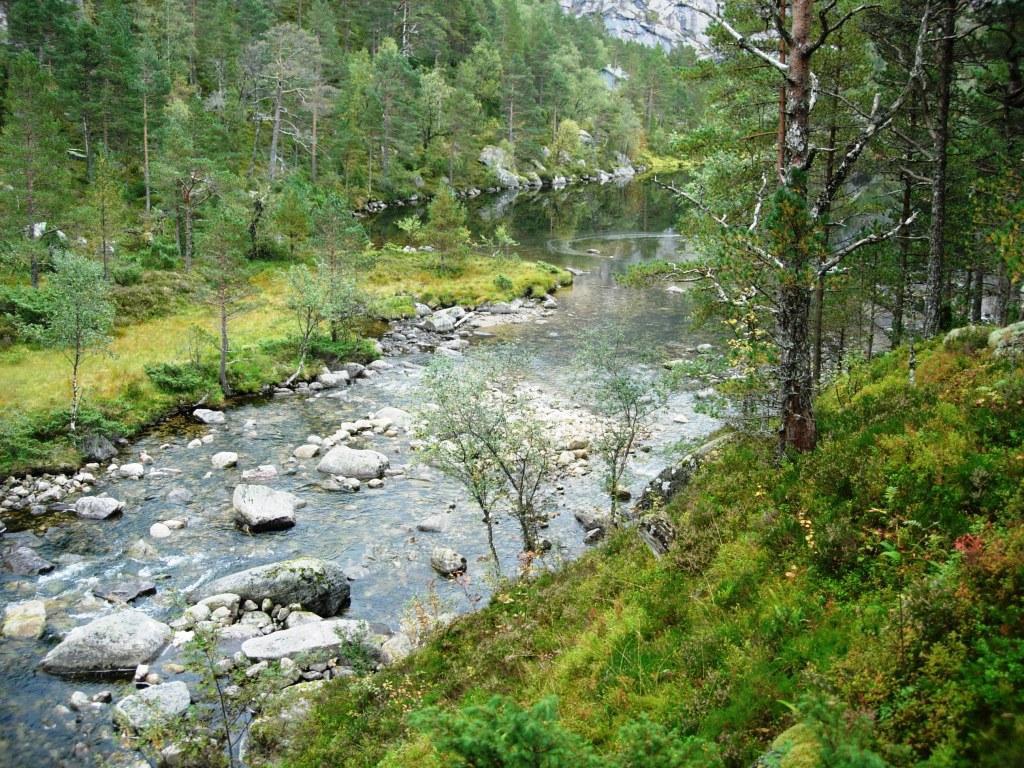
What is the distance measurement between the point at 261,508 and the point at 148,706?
9414 mm

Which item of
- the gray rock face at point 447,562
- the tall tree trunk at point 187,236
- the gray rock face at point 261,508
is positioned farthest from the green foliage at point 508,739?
the tall tree trunk at point 187,236

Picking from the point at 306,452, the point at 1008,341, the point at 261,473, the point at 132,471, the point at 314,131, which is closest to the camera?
the point at 1008,341

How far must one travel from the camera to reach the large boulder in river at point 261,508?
66.9ft

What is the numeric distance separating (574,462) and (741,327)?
13361 millimetres

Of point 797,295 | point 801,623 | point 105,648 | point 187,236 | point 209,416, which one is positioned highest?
point 187,236

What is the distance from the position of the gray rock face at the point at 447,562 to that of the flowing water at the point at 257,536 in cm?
29

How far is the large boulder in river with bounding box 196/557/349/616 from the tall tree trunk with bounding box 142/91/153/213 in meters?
45.7

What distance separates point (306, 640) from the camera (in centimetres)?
1514

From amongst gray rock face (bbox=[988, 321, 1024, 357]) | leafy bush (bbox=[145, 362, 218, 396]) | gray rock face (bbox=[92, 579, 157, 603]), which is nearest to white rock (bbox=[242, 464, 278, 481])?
gray rock face (bbox=[92, 579, 157, 603])

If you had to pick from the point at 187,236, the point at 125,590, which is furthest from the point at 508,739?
the point at 187,236

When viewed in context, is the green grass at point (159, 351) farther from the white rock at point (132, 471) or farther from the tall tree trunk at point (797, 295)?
the tall tree trunk at point (797, 295)

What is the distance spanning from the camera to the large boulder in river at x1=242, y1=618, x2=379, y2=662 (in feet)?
48.3

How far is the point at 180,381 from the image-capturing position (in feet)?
96.2

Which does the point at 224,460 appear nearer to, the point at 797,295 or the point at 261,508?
the point at 261,508
